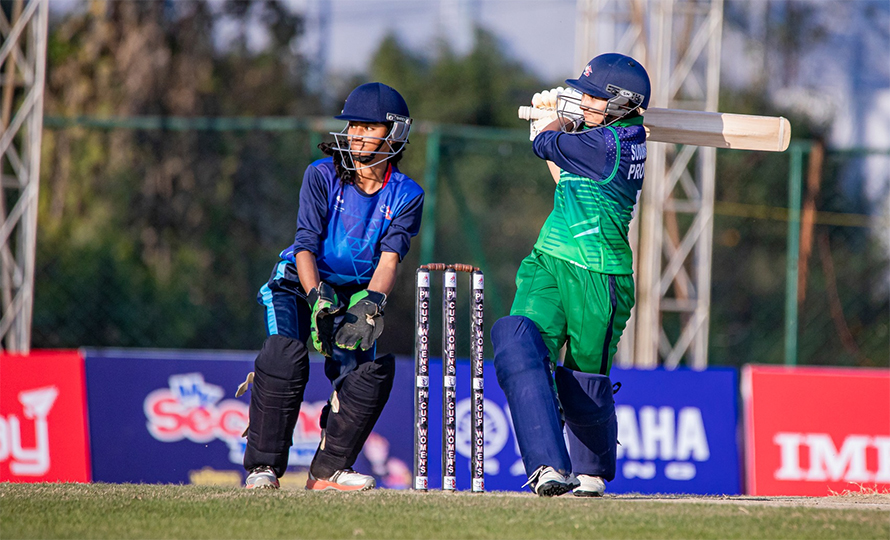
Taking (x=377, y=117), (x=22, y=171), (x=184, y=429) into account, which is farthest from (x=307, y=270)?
(x=22, y=171)

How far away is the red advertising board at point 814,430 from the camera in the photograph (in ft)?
27.7

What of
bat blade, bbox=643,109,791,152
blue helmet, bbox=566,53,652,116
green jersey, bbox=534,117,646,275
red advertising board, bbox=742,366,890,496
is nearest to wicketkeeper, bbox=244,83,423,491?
green jersey, bbox=534,117,646,275

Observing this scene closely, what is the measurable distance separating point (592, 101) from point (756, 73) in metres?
22.3

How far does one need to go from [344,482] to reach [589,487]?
110 centimetres

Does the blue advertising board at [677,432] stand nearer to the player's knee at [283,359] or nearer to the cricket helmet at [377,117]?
the cricket helmet at [377,117]

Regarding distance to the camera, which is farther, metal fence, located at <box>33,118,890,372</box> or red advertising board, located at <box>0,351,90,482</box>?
metal fence, located at <box>33,118,890,372</box>

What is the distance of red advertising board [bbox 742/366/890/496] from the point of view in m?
8.43

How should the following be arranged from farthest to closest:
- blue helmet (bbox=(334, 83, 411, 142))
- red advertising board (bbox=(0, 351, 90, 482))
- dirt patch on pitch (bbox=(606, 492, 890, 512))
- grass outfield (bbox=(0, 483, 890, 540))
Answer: red advertising board (bbox=(0, 351, 90, 482)) → blue helmet (bbox=(334, 83, 411, 142)) → dirt patch on pitch (bbox=(606, 492, 890, 512)) → grass outfield (bbox=(0, 483, 890, 540))

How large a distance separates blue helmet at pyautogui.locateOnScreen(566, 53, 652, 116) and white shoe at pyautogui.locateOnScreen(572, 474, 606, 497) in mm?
1541

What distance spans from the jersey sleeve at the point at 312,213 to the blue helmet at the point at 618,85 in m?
1.22

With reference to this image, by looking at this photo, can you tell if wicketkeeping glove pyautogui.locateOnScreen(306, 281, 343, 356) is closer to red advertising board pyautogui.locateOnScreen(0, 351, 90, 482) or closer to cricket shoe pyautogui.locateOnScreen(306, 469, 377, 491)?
cricket shoe pyautogui.locateOnScreen(306, 469, 377, 491)

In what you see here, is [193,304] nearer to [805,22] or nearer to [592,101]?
[592,101]

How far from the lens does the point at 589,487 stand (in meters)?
4.49

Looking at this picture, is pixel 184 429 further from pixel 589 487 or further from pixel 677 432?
pixel 589 487
